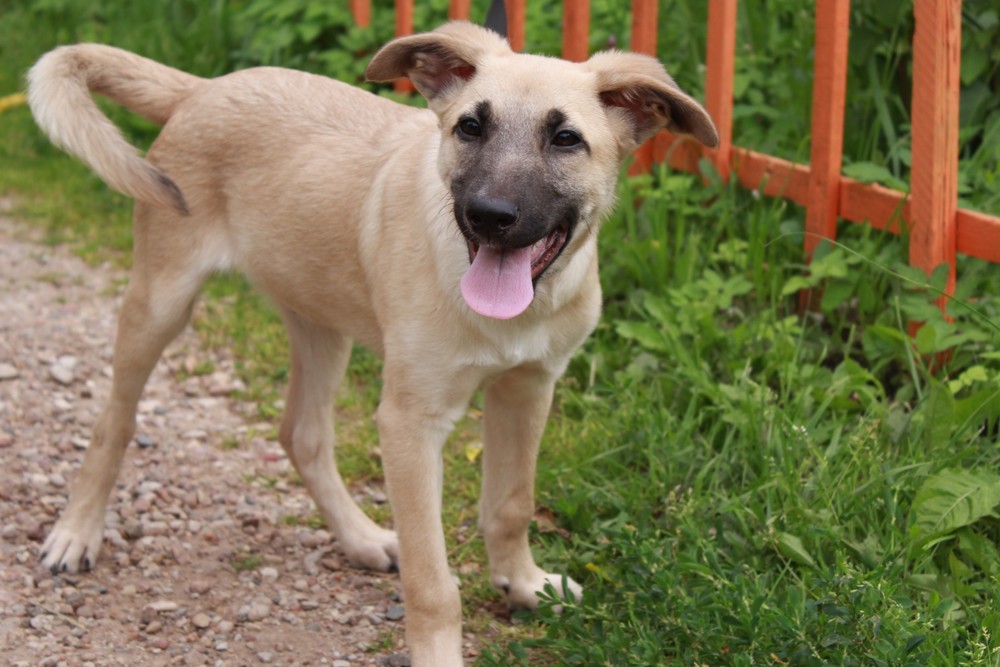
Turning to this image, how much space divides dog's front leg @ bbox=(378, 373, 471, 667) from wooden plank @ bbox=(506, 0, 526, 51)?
9.62ft

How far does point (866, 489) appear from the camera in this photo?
3.67 m

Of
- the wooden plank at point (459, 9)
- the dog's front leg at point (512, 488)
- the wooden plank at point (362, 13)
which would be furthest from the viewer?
the wooden plank at point (362, 13)

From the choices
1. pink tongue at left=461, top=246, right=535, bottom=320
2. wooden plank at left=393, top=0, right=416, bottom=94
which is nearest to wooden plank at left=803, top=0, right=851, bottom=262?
pink tongue at left=461, top=246, right=535, bottom=320

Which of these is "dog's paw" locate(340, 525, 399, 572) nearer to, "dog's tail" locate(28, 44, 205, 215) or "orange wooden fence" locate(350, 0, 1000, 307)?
"dog's tail" locate(28, 44, 205, 215)

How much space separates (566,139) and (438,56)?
50cm

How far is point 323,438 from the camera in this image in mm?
4133

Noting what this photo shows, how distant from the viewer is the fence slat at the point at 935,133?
13.5ft

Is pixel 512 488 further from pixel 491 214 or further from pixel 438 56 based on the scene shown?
pixel 438 56

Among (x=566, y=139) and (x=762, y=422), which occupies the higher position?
(x=566, y=139)

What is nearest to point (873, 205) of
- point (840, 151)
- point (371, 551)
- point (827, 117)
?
point (840, 151)

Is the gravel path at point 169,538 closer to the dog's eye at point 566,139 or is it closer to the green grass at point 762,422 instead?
the green grass at point 762,422

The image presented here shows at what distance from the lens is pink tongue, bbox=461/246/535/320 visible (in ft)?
9.94

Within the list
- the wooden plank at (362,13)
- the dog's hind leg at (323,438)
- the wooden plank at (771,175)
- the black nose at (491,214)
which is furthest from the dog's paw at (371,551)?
the wooden plank at (362,13)

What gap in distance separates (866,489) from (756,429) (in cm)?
42
